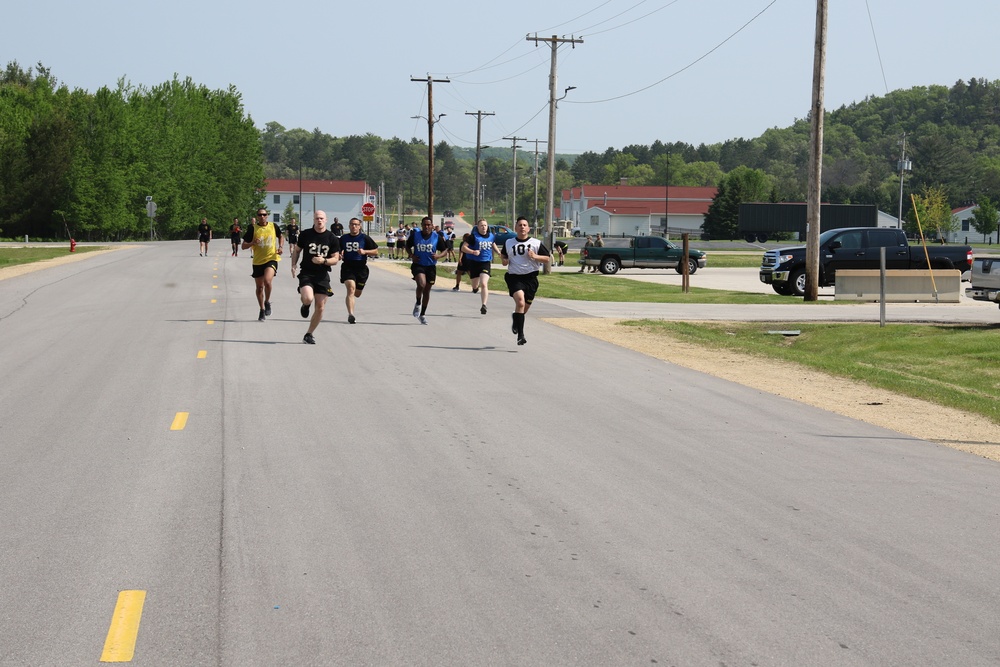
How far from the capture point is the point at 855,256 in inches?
1371

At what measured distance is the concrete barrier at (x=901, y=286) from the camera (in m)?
30.6

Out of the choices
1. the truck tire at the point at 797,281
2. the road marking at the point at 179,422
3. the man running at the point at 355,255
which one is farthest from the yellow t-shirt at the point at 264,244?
the truck tire at the point at 797,281

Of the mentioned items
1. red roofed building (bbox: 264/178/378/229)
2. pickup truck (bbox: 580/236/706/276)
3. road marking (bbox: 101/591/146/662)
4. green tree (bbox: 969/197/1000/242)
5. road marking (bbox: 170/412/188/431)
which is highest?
red roofed building (bbox: 264/178/378/229)

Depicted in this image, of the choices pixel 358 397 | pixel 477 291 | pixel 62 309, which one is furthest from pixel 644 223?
pixel 358 397

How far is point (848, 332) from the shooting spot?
75.8ft

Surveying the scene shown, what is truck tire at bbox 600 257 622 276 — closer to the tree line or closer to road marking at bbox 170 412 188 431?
road marking at bbox 170 412 188 431

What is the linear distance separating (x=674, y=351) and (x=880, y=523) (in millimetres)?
11675

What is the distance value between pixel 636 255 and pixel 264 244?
31358mm

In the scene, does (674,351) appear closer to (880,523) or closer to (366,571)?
(880,523)

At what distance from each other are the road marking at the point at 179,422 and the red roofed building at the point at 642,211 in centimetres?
13767

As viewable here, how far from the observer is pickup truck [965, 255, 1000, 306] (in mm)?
24719

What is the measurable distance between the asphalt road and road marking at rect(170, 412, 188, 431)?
85 mm

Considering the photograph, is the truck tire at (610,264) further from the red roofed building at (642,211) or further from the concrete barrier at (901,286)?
the red roofed building at (642,211)

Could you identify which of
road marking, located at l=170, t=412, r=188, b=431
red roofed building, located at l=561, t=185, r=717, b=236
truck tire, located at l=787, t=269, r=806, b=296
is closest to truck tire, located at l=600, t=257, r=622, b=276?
truck tire, located at l=787, t=269, r=806, b=296
